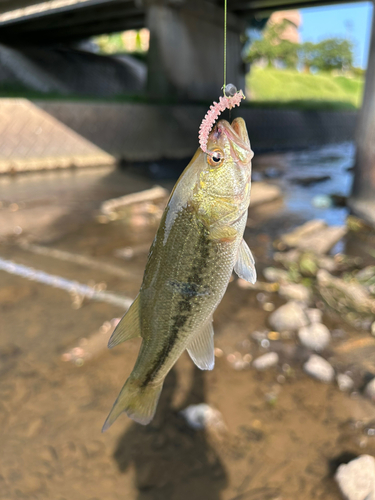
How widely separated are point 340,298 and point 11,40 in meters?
36.1

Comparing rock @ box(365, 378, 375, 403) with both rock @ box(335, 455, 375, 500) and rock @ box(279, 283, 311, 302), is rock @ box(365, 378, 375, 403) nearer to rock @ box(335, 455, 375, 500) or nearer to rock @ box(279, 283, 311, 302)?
rock @ box(335, 455, 375, 500)

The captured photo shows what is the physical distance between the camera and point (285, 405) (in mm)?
4129

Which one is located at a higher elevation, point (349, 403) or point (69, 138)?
point (349, 403)

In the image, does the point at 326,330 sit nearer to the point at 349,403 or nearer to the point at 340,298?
the point at 340,298

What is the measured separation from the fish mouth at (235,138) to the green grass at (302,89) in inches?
1444

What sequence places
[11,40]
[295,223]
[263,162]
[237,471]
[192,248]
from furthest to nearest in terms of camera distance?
[11,40] → [263,162] → [295,223] → [237,471] → [192,248]

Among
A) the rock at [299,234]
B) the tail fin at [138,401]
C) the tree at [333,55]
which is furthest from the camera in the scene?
the tree at [333,55]

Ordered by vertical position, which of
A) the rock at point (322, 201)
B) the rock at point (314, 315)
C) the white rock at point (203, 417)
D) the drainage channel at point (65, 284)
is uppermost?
the white rock at point (203, 417)

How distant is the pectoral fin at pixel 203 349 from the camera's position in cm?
190

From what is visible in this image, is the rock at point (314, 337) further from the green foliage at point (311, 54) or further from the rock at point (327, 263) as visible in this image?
the green foliage at point (311, 54)

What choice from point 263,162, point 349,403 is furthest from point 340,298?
point 263,162

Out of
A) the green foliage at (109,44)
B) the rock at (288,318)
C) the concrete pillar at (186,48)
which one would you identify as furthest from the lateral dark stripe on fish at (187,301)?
the green foliage at (109,44)

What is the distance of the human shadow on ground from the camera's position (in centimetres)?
328

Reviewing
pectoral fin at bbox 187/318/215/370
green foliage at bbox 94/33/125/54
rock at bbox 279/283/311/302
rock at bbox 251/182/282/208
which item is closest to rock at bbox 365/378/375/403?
rock at bbox 279/283/311/302
